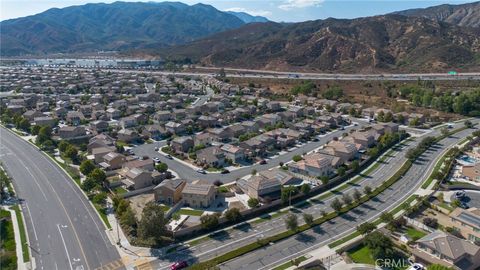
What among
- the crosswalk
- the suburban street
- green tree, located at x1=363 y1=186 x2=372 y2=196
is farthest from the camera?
the suburban street

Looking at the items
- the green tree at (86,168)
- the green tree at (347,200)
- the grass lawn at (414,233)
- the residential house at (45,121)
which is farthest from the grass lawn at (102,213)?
the residential house at (45,121)

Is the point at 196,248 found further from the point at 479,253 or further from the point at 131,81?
the point at 131,81

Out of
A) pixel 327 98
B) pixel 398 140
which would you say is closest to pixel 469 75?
pixel 327 98

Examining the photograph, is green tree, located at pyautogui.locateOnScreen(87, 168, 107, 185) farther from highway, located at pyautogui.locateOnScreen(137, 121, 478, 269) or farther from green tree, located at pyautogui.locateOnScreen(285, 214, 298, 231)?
green tree, located at pyautogui.locateOnScreen(285, 214, 298, 231)

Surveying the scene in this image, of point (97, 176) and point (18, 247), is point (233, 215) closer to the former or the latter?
point (97, 176)

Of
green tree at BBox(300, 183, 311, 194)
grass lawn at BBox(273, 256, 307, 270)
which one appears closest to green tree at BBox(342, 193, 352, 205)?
green tree at BBox(300, 183, 311, 194)

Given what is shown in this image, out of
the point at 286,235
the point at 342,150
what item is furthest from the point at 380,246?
the point at 342,150
